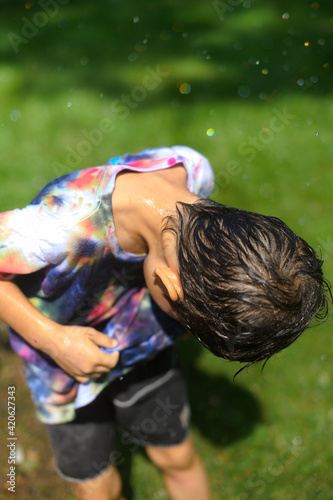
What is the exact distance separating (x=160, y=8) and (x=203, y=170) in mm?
3558

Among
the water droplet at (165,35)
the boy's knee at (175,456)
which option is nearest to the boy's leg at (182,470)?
the boy's knee at (175,456)

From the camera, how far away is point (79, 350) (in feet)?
5.68

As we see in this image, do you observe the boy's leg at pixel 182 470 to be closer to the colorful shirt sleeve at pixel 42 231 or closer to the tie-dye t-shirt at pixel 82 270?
the tie-dye t-shirt at pixel 82 270

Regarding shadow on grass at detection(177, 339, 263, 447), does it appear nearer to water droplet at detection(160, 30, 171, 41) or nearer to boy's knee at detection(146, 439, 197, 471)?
boy's knee at detection(146, 439, 197, 471)

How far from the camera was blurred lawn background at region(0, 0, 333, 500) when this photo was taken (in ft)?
9.50

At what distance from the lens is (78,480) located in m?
2.23

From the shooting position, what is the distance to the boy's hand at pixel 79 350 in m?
1.73

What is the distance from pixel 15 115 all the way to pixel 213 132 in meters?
1.41

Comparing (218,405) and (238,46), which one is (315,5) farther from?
(218,405)

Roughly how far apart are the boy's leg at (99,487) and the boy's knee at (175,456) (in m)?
0.19

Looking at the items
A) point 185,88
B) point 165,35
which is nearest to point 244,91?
point 185,88

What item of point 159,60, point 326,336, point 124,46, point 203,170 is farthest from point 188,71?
point 203,170

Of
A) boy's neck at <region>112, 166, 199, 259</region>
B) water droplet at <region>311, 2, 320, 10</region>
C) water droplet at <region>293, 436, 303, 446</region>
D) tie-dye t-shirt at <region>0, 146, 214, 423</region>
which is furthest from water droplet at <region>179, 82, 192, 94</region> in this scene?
boy's neck at <region>112, 166, 199, 259</region>

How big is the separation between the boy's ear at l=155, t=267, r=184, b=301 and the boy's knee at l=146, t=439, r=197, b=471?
101cm
